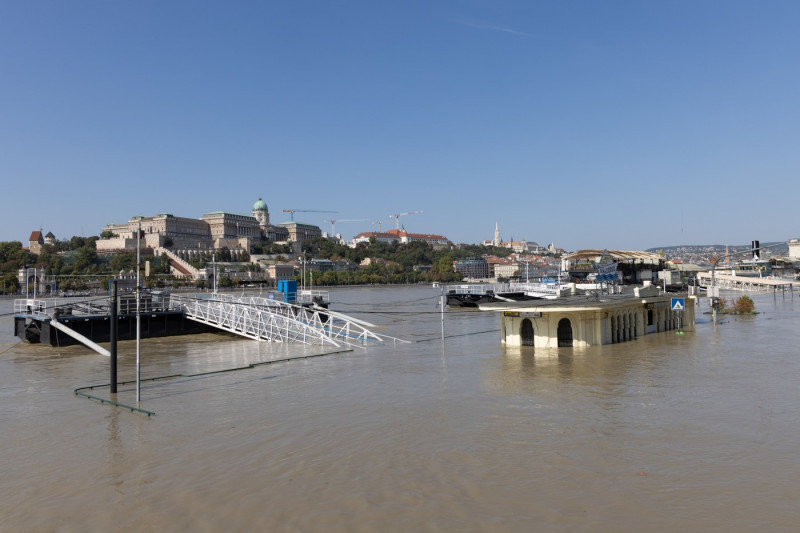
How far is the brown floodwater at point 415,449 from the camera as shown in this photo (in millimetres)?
10180

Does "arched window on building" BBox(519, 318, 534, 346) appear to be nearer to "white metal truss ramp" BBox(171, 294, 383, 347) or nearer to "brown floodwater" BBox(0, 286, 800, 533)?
"brown floodwater" BBox(0, 286, 800, 533)

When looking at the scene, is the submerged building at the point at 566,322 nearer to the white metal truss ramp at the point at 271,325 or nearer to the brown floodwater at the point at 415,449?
the brown floodwater at the point at 415,449

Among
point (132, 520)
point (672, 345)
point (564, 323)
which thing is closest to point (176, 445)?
point (132, 520)

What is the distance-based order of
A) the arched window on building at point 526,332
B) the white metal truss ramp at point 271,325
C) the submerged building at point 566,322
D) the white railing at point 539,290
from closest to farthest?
the submerged building at point 566,322 < the arched window on building at point 526,332 < the white metal truss ramp at point 271,325 < the white railing at point 539,290

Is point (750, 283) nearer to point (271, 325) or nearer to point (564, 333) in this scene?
point (564, 333)

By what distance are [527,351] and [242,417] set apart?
16331 mm

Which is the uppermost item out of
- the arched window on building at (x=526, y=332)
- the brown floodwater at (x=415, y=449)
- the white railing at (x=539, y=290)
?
the white railing at (x=539, y=290)

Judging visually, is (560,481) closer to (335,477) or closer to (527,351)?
(335,477)

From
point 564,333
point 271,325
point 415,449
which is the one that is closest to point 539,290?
point 564,333

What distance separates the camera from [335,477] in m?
11.9

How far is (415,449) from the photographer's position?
13.7 m

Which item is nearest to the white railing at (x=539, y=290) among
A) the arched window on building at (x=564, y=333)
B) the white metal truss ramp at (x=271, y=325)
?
the white metal truss ramp at (x=271, y=325)

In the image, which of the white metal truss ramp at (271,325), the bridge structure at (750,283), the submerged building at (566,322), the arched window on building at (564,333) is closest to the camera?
the submerged building at (566,322)

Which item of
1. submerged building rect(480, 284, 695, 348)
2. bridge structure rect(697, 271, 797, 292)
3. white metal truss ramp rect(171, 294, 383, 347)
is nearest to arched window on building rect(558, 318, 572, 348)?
submerged building rect(480, 284, 695, 348)
